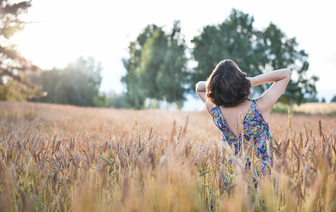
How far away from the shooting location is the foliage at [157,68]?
29.2 m

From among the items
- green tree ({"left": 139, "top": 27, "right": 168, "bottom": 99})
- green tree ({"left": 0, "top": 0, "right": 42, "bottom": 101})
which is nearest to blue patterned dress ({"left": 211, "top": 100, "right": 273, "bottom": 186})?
green tree ({"left": 0, "top": 0, "right": 42, "bottom": 101})

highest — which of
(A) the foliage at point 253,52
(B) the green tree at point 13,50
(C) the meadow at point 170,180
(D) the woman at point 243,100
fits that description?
(A) the foliage at point 253,52

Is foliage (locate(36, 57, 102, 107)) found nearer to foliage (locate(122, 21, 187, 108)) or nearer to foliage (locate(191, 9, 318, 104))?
foliage (locate(122, 21, 187, 108))

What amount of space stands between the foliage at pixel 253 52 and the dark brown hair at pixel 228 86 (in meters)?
21.1

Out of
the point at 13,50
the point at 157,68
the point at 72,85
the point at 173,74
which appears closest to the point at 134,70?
the point at 157,68

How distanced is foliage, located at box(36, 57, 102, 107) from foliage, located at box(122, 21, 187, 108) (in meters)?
10.4

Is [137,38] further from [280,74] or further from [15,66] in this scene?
[280,74]

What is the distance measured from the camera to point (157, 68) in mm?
32625

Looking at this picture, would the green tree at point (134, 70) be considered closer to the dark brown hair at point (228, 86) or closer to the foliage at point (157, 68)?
the foliage at point (157, 68)

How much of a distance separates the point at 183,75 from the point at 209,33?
21.5 feet

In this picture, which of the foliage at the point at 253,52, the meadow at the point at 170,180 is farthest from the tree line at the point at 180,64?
the meadow at the point at 170,180

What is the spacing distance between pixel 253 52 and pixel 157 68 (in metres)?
14.4

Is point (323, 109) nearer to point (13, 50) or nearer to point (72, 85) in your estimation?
point (13, 50)

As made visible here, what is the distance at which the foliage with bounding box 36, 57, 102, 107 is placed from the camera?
1641 inches
